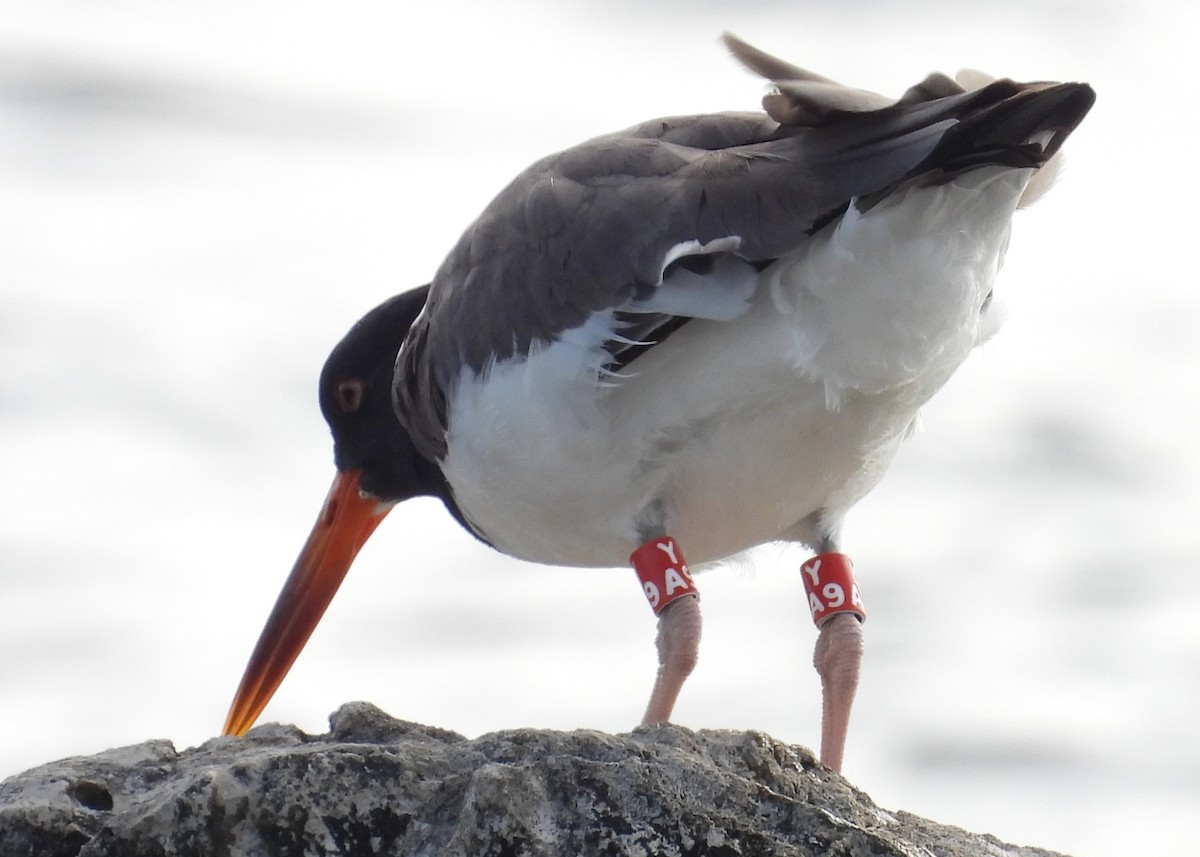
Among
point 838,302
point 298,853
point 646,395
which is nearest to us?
point 298,853

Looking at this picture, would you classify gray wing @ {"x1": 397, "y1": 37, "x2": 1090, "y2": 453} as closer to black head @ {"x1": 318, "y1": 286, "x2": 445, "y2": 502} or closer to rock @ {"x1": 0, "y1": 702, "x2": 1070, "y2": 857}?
black head @ {"x1": 318, "y1": 286, "x2": 445, "y2": 502}

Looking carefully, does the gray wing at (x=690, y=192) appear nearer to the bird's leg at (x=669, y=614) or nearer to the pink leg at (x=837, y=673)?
the bird's leg at (x=669, y=614)

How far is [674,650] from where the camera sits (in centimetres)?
544

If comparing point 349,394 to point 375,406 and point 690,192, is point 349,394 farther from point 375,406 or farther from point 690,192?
point 690,192

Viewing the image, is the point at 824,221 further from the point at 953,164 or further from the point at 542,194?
the point at 542,194

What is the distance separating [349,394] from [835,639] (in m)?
A: 2.86

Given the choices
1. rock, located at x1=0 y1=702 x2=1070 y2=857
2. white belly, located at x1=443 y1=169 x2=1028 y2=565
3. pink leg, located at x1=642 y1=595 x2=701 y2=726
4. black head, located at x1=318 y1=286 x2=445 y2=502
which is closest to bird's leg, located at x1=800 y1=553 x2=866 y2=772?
white belly, located at x1=443 y1=169 x2=1028 y2=565

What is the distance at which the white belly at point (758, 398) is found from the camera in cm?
494

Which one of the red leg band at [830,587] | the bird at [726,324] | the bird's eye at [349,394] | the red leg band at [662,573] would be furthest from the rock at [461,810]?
the bird's eye at [349,394]

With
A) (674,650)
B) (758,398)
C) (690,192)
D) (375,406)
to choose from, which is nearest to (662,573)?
(674,650)

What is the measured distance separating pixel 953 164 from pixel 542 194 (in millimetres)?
1498

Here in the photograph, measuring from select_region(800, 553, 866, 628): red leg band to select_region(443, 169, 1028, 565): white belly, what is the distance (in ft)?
0.54

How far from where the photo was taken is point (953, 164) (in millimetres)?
4699

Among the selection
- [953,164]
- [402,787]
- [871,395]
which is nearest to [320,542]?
[871,395]
